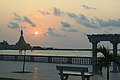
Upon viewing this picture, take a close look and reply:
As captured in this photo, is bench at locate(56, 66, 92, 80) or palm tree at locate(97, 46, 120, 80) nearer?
palm tree at locate(97, 46, 120, 80)

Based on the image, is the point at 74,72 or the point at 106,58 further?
the point at 74,72

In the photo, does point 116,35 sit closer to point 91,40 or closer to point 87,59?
point 91,40

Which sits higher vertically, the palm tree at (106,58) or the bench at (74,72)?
the palm tree at (106,58)

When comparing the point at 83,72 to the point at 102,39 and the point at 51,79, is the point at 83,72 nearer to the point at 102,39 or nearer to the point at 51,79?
the point at 51,79

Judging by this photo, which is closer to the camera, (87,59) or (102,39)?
(102,39)

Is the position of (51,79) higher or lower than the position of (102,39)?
lower

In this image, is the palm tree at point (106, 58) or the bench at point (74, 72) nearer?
the palm tree at point (106, 58)

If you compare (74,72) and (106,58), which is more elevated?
(106,58)

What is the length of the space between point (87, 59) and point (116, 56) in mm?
33970

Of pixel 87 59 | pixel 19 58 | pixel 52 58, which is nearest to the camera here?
pixel 87 59

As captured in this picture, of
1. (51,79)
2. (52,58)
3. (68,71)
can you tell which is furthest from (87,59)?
(68,71)

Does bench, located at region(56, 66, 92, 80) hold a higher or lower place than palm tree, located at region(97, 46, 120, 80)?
lower

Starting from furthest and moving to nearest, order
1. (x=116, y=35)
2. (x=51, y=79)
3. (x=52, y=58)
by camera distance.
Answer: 1. (x=52, y=58)
2. (x=116, y=35)
3. (x=51, y=79)

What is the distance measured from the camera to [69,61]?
5169 centimetres
